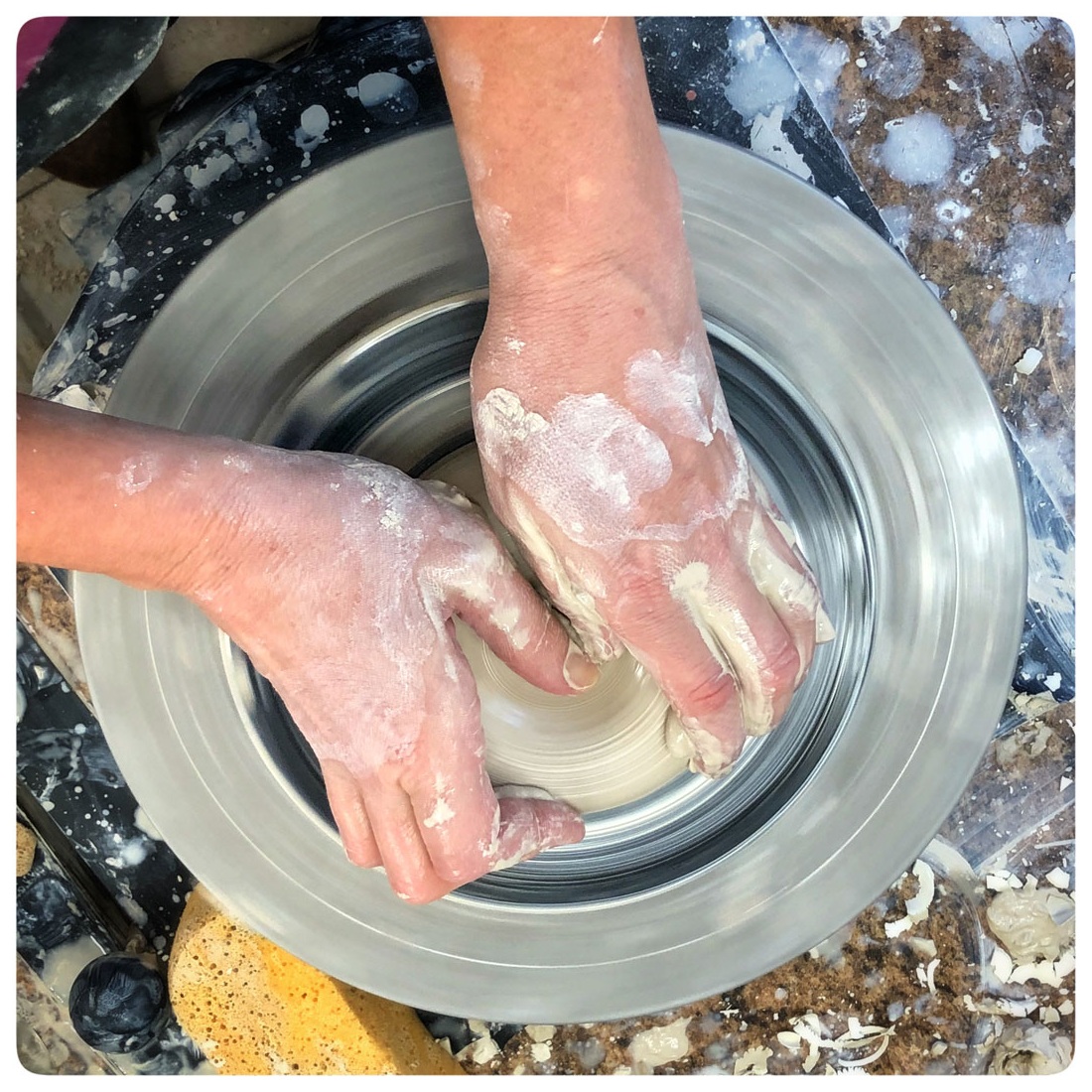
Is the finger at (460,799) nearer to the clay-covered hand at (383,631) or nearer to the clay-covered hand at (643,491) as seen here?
the clay-covered hand at (383,631)

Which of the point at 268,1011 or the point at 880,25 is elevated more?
the point at 880,25

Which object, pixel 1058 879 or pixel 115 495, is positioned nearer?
pixel 115 495

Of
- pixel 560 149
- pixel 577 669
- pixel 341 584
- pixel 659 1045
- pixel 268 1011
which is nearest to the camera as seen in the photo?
pixel 560 149

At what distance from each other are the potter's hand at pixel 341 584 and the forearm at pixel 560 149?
31 centimetres

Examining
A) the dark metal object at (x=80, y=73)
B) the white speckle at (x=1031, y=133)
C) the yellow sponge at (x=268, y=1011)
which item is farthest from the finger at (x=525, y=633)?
the white speckle at (x=1031, y=133)

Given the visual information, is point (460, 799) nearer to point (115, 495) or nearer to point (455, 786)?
point (455, 786)

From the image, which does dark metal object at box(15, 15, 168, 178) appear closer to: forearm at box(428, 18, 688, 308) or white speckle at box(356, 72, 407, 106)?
white speckle at box(356, 72, 407, 106)

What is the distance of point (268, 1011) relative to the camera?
1379mm

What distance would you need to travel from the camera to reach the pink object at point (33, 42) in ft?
3.36

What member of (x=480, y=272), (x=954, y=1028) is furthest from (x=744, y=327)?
(x=954, y=1028)

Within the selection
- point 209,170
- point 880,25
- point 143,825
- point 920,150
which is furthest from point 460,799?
point 880,25

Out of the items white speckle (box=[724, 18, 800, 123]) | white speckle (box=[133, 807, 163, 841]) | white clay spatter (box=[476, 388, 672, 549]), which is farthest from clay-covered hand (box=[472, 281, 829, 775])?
white speckle (box=[133, 807, 163, 841])

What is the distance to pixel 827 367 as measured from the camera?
1.14 meters

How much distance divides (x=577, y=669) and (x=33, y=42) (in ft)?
3.12
